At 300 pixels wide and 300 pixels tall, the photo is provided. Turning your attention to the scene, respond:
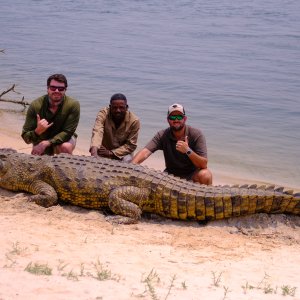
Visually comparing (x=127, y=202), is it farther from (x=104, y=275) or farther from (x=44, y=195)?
(x=104, y=275)

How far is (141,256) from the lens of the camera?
4.86m

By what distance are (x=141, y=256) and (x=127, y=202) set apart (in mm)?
1419

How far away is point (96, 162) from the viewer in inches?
261

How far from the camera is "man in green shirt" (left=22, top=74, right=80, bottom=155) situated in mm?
7188

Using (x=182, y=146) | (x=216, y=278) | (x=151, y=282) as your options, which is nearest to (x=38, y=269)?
(x=151, y=282)

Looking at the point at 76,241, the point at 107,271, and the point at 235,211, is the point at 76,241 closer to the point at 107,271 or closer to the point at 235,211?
the point at 107,271

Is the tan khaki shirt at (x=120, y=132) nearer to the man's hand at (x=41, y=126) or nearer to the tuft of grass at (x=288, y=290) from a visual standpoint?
the man's hand at (x=41, y=126)

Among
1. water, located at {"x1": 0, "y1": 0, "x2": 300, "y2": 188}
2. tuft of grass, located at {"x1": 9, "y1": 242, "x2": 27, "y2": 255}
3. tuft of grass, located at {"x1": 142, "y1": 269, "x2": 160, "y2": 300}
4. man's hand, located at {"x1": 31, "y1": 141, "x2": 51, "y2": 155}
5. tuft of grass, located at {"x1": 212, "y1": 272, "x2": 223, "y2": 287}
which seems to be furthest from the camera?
water, located at {"x1": 0, "y1": 0, "x2": 300, "y2": 188}

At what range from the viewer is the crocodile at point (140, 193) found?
6219 millimetres

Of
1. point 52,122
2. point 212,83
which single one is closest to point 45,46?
point 212,83

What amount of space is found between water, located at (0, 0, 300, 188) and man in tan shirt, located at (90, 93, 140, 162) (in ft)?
7.66

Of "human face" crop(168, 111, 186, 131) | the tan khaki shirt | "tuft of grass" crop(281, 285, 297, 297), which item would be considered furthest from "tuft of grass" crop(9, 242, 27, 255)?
the tan khaki shirt

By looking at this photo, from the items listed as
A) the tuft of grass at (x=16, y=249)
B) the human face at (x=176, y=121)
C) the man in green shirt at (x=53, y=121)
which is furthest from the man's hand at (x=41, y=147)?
the tuft of grass at (x=16, y=249)

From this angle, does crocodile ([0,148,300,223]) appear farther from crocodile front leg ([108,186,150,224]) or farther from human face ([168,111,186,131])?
human face ([168,111,186,131])
